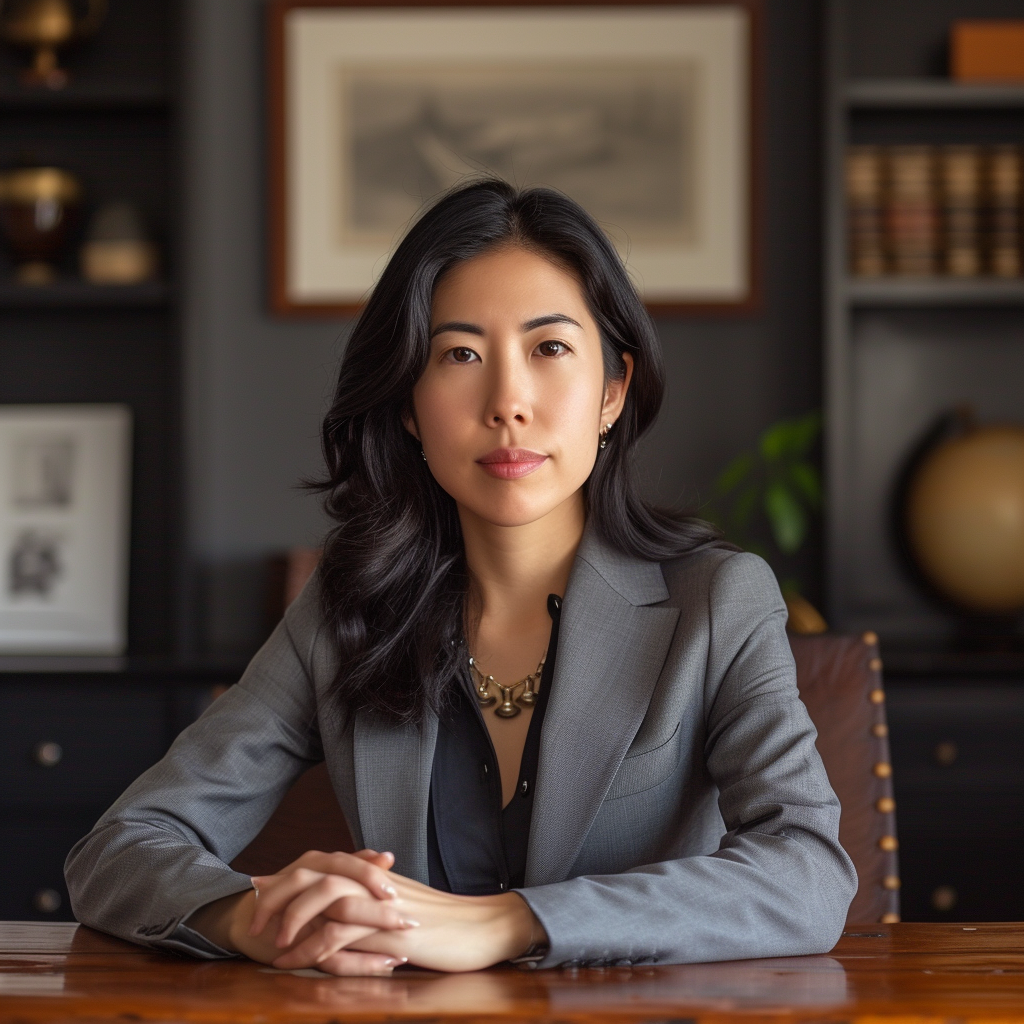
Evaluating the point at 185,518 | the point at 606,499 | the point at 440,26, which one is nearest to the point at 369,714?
the point at 606,499

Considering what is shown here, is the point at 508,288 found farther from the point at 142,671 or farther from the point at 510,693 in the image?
the point at 142,671

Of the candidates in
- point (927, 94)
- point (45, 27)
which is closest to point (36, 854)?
point (45, 27)

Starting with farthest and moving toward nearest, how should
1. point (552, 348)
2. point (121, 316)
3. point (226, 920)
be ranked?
point (121, 316), point (552, 348), point (226, 920)

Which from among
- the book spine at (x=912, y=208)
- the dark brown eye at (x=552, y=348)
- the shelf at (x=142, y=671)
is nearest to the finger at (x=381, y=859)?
the dark brown eye at (x=552, y=348)

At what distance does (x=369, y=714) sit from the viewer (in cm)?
147

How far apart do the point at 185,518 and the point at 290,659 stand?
4.92 ft

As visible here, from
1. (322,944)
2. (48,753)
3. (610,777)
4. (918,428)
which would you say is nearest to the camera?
(322,944)

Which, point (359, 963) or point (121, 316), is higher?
point (121, 316)

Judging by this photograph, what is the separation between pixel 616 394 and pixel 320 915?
0.85 m

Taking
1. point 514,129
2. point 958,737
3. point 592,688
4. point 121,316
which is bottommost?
point 958,737

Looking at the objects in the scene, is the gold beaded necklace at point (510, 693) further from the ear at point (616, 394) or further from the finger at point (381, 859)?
the finger at point (381, 859)

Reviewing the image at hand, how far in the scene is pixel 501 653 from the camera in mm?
1595

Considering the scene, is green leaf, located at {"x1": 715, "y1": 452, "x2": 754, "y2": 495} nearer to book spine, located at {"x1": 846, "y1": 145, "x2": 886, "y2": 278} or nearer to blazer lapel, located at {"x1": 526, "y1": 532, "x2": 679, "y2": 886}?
book spine, located at {"x1": 846, "y1": 145, "x2": 886, "y2": 278}

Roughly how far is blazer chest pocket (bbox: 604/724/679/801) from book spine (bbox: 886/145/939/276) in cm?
196
